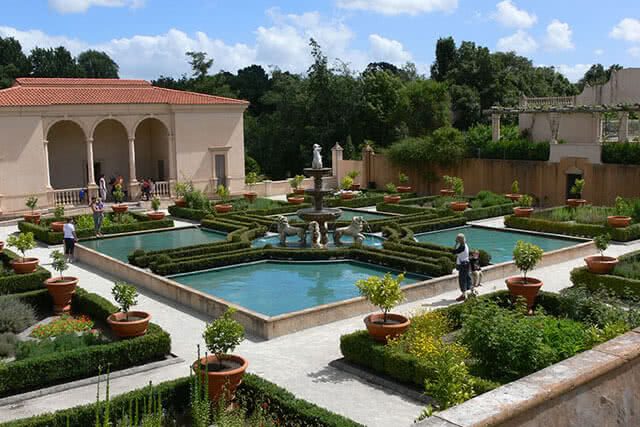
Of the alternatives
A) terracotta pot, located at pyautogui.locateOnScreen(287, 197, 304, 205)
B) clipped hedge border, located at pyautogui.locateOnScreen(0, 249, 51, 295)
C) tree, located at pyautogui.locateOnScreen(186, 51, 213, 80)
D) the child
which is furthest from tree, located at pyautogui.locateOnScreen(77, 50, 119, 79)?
the child

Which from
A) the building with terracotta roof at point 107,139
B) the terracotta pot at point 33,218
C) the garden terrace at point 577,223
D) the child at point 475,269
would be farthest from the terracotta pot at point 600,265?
the building with terracotta roof at point 107,139

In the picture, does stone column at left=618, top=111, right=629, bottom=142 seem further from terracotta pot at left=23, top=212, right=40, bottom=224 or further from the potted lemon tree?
the potted lemon tree

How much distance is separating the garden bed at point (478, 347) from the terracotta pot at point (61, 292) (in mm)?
6918

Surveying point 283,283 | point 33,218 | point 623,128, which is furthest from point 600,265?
point 33,218

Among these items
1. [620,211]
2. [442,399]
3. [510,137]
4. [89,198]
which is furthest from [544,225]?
[89,198]

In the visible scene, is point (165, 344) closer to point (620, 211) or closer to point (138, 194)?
point (620, 211)

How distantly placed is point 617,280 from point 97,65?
85.1 meters

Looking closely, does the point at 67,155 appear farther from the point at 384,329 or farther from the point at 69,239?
the point at 384,329

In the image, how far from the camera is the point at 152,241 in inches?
961

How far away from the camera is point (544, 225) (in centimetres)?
2450

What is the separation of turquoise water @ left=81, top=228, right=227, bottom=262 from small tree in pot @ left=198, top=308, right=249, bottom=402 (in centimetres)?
1263

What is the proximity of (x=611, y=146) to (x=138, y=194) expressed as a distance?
2312cm

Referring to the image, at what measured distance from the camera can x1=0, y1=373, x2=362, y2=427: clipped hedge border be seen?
834cm

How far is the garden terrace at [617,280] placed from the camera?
14961 millimetres
